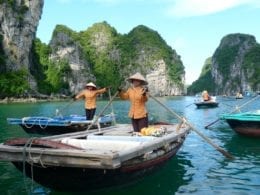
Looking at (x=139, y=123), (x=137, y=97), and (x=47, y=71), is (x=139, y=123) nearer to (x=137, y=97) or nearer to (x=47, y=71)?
(x=137, y=97)

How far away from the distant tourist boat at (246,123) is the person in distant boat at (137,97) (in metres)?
6.68

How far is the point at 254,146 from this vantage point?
609 inches

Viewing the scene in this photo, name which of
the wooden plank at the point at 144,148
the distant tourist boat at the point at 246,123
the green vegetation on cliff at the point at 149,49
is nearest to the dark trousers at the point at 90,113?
the distant tourist boat at the point at 246,123

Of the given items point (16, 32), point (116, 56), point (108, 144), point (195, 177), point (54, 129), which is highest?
point (116, 56)

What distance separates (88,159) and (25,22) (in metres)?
86.1

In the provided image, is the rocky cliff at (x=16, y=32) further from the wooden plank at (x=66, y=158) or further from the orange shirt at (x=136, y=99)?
the wooden plank at (x=66, y=158)

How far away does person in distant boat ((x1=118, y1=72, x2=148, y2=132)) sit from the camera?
10.7 m

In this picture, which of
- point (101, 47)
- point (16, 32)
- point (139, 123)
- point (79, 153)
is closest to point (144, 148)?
point (79, 153)

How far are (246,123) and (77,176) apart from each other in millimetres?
10583

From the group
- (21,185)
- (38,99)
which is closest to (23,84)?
(38,99)

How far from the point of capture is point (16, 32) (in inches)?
3381

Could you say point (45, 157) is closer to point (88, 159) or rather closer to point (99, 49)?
point (88, 159)

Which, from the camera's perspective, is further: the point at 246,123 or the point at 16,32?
the point at 16,32

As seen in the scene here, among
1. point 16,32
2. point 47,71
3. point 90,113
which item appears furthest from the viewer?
point 47,71
